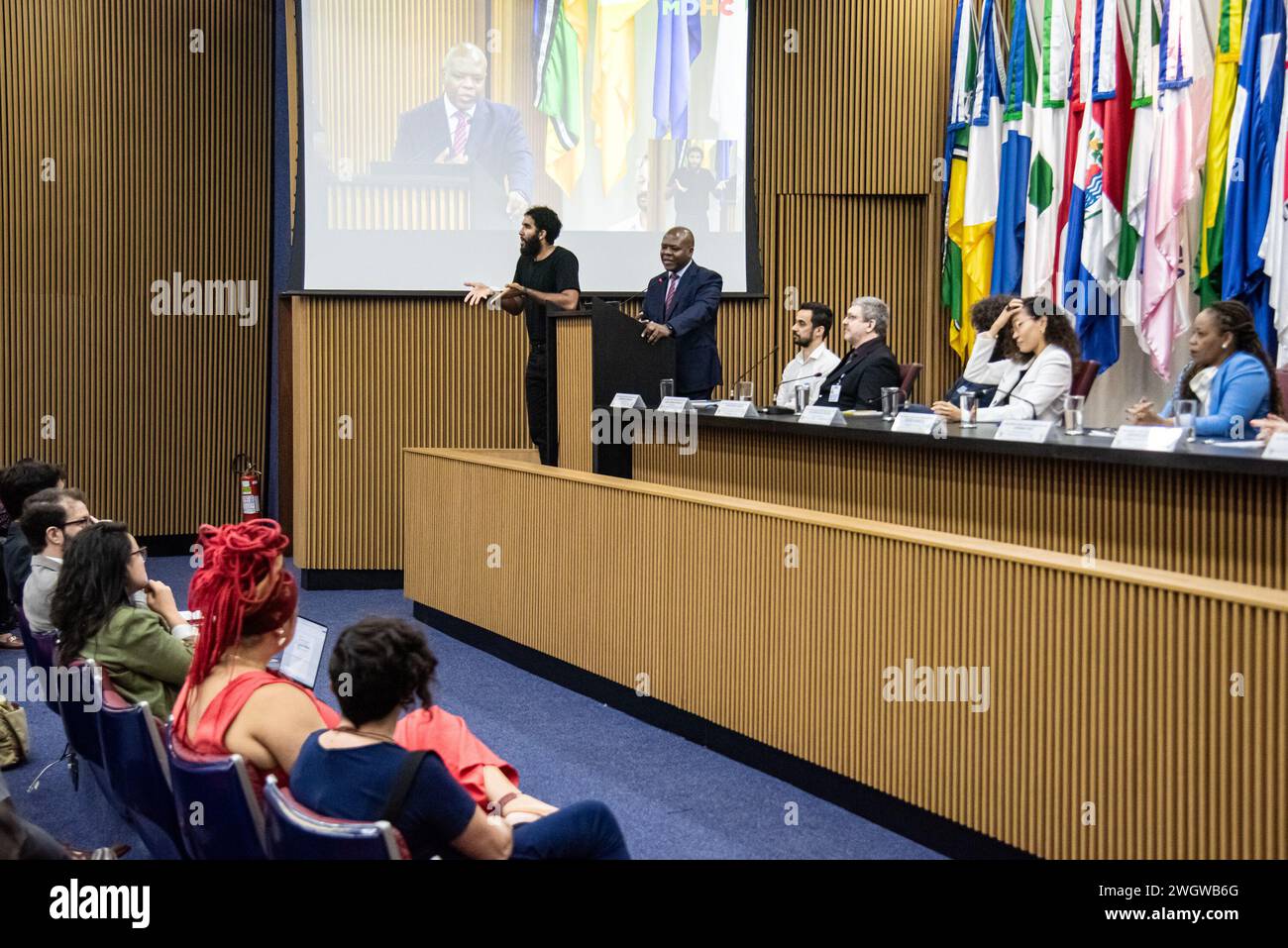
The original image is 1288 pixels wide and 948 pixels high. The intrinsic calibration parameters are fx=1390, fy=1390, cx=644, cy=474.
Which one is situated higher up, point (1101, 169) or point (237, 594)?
point (1101, 169)

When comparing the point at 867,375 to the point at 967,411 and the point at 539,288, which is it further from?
the point at 539,288

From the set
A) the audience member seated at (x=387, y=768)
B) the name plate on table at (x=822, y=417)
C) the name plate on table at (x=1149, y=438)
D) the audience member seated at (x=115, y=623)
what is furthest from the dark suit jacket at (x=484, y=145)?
the audience member seated at (x=387, y=768)

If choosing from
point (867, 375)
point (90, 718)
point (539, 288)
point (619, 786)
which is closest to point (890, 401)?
point (867, 375)

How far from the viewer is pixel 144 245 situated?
849cm

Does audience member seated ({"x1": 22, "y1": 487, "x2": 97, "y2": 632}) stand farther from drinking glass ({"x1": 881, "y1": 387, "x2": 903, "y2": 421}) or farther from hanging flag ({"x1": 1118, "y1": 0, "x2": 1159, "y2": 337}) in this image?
hanging flag ({"x1": 1118, "y1": 0, "x2": 1159, "y2": 337})

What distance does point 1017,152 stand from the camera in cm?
785

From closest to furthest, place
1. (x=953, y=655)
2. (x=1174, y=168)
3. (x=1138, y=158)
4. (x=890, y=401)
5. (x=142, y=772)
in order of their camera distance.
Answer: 1. (x=142, y=772)
2. (x=953, y=655)
3. (x=890, y=401)
4. (x=1174, y=168)
5. (x=1138, y=158)

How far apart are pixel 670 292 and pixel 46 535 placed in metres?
3.00

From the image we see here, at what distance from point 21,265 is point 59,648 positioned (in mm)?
5454

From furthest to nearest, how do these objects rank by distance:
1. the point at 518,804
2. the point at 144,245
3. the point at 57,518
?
the point at 144,245 < the point at 57,518 < the point at 518,804

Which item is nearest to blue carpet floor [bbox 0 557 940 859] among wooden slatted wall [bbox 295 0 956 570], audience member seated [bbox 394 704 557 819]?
audience member seated [bbox 394 704 557 819]

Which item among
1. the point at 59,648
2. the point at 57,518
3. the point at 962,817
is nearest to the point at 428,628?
the point at 57,518

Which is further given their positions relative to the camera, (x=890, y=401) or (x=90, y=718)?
(x=890, y=401)
